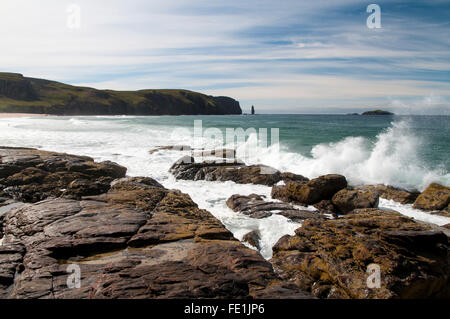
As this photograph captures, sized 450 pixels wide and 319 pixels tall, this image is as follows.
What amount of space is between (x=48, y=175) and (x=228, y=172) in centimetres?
896

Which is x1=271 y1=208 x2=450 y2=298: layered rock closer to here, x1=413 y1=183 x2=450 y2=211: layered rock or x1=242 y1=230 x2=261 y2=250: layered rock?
x1=242 y1=230 x2=261 y2=250: layered rock

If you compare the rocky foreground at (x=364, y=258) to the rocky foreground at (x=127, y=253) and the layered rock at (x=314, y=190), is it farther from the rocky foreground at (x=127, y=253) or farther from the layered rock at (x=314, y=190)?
the layered rock at (x=314, y=190)

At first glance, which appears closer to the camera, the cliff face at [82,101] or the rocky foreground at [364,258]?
the rocky foreground at [364,258]

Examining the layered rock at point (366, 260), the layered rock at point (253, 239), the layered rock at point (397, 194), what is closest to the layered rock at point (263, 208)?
the layered rock at point (253, 239)

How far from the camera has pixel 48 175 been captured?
1103 cm

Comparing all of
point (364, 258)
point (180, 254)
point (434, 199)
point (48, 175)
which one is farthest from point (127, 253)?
point (434, 199)

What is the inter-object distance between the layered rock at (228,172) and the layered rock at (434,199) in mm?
5677

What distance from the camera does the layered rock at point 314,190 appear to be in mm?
12211

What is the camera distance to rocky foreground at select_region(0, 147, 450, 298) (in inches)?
174

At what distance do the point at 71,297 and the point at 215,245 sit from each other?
256cm

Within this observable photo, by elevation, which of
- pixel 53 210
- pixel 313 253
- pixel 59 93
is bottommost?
pixel 313 253

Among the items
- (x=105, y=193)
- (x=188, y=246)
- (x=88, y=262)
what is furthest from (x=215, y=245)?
(x=105, y=193)

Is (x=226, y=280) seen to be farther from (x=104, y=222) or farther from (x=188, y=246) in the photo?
(x=104, y=222)

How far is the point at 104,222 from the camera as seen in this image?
641 centimetres
